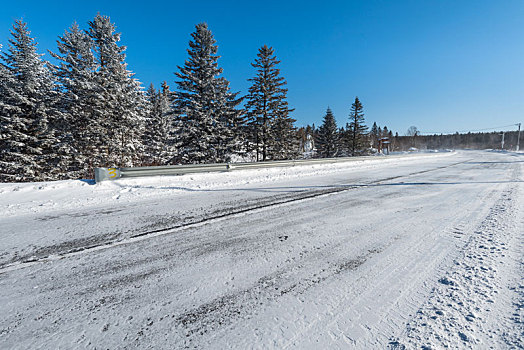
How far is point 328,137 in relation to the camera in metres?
38.2

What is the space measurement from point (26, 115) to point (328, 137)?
122ft

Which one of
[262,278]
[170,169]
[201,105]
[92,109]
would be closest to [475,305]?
[262,278]

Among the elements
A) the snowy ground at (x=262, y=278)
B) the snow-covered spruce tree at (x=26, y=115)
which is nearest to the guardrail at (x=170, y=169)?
the snowy ground at (x=262, y=278)

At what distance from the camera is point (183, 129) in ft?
57.1

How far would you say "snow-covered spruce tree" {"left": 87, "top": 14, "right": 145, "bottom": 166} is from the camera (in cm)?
1727

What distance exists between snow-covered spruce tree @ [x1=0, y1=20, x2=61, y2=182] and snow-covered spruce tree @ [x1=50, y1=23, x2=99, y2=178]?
87 centimetres

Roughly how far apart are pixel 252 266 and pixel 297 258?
0.62 meters

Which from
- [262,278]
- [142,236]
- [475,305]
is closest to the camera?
[475,305]

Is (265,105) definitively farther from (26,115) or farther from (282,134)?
(26,115)

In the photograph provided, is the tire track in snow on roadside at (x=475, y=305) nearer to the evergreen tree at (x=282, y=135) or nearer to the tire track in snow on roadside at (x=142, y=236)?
the tire track in snow on roadside at (x=142, y=236)

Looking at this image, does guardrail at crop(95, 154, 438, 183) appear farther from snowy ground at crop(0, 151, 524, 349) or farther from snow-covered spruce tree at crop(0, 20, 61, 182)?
snow-covered spruce tree at crop(0, 20, 61, 182)

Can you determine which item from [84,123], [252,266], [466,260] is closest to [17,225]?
[252,266]

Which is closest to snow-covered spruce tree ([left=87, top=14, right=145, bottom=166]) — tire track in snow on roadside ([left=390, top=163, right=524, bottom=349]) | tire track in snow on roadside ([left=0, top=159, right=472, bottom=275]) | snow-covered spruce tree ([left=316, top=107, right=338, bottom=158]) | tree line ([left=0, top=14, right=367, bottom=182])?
tree line ([left=0, top=14, right=367, bottom=182])

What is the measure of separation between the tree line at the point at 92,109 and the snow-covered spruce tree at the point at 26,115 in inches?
2.2
